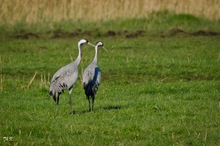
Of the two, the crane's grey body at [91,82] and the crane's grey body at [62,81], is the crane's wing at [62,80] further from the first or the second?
the crane's grey body at [91,82]

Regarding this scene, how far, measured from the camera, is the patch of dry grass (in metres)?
22.8

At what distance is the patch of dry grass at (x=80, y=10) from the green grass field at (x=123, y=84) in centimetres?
36

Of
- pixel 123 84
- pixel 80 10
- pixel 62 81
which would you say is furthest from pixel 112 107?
pixel 80 10

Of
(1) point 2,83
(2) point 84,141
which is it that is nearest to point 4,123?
(2) point 84,141

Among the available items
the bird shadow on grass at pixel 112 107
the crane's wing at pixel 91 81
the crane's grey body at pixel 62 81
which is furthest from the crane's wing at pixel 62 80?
the bird shadow on grass at pixel 112 107

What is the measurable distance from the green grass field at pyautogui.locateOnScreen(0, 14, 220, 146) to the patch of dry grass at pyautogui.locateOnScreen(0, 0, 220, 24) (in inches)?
14.3

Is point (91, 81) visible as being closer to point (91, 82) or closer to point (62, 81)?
point (91, 82)

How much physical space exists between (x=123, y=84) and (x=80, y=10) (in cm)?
983

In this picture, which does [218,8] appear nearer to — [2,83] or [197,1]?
[197,1]

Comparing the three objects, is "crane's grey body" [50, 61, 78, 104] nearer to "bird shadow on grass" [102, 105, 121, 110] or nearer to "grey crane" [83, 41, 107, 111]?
"grey crane" [83, 41, 107, 111]

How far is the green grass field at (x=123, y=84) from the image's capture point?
9.12 metres

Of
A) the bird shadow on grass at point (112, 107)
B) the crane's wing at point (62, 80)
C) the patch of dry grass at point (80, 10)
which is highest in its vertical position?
the patch of dry grass at point (80, 10)

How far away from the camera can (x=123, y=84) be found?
45.0ft

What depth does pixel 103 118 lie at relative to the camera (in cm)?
1014
